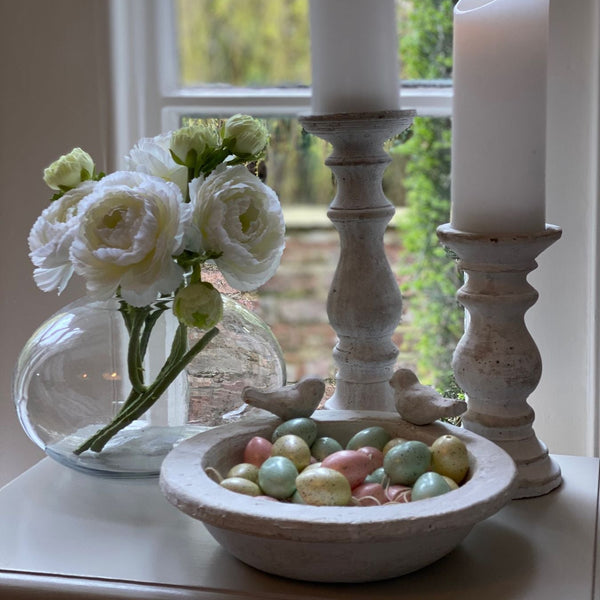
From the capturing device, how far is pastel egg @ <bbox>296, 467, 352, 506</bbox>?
0.71m

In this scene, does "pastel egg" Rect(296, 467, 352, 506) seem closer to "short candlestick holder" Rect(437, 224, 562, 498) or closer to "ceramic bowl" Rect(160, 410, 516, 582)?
"ceramic bowl" Rect(160, 410, 516, 582)

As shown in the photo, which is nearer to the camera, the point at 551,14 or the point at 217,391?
the point at 217,391

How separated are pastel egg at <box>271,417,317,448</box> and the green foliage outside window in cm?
47

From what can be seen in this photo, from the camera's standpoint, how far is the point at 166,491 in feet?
2.35

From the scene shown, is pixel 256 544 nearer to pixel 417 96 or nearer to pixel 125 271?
pixel 125 271

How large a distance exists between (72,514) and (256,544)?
0.24 meters

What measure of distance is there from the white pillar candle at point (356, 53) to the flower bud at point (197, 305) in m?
0.26

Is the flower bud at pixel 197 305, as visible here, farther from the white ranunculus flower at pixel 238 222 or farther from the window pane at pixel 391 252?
the window pane at pixel 391 252

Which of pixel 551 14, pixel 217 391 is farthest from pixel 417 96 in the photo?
pixel 217 391

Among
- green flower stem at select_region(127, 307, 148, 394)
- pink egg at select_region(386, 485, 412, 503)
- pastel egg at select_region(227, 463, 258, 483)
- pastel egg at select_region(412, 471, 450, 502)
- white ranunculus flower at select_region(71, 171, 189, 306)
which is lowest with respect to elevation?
pink egg at select_region(386, 485, 412, 503)

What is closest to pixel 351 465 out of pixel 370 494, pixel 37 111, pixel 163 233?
pixel 370 494

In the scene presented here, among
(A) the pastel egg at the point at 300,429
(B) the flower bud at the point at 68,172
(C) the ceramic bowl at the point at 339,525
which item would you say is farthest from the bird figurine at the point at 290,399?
(B) the flower bud at the point at 68,172

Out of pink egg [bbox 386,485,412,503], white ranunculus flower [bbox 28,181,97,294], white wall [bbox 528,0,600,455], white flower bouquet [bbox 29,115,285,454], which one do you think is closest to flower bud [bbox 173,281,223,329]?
white flower bouquet [bbox 29,115,285,454]

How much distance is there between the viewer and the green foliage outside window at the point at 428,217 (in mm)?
1278
